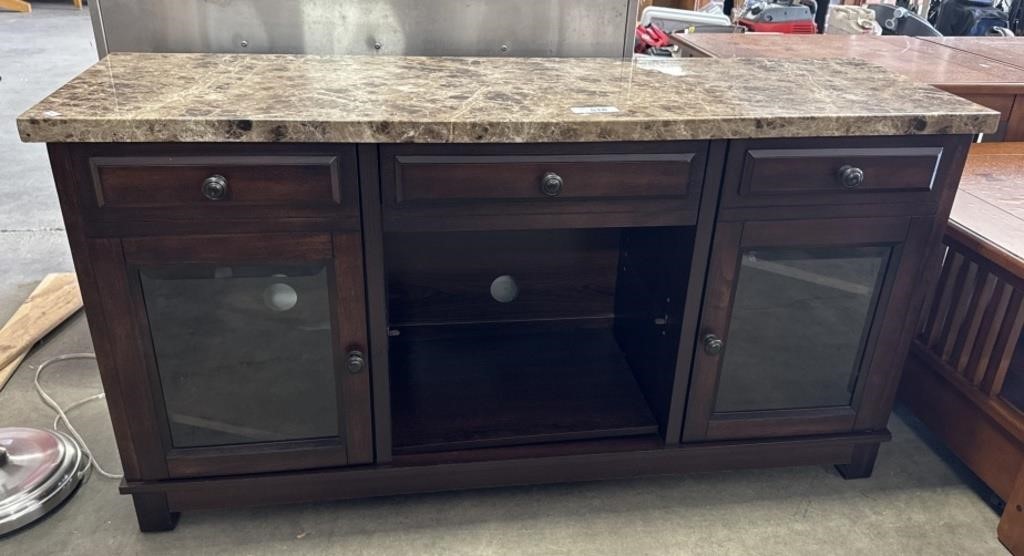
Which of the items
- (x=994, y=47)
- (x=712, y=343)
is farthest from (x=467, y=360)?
(x=994, y=47)

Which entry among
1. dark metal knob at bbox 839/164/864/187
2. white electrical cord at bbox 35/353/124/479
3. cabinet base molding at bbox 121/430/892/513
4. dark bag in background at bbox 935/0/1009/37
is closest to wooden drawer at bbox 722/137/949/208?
dark metal knob at bbox 839/164/864/187

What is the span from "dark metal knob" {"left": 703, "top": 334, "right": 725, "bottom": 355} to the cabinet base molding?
22 cm

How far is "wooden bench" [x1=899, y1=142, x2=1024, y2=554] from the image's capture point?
4.82 feet

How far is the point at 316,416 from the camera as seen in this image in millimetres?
1387

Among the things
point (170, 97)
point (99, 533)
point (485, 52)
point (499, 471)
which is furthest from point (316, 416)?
point (485, 52)

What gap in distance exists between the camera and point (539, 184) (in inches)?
48.1

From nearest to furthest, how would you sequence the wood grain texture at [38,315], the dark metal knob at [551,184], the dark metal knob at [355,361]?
the dark metal knob at [551,184] → the dark metal knob at [355,361] → the wood grain texture at [38,315]

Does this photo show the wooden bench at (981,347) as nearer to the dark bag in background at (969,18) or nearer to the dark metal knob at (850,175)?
the dark metal knob at (850,175)

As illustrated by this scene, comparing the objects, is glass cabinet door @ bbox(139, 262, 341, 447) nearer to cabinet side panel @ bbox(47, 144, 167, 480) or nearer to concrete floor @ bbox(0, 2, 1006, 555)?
cabinet side panel @ bbox(47, 144, 167, 480)

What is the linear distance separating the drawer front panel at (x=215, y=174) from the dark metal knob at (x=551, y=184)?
0.32 meters

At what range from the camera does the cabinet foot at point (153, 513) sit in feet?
4.59

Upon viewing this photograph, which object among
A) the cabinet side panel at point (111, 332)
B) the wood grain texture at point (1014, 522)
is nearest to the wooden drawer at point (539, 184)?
the cabinet side panel at point (111, 332)

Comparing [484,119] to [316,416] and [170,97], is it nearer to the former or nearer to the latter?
[170,97]

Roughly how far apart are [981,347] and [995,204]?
12.5 inches
